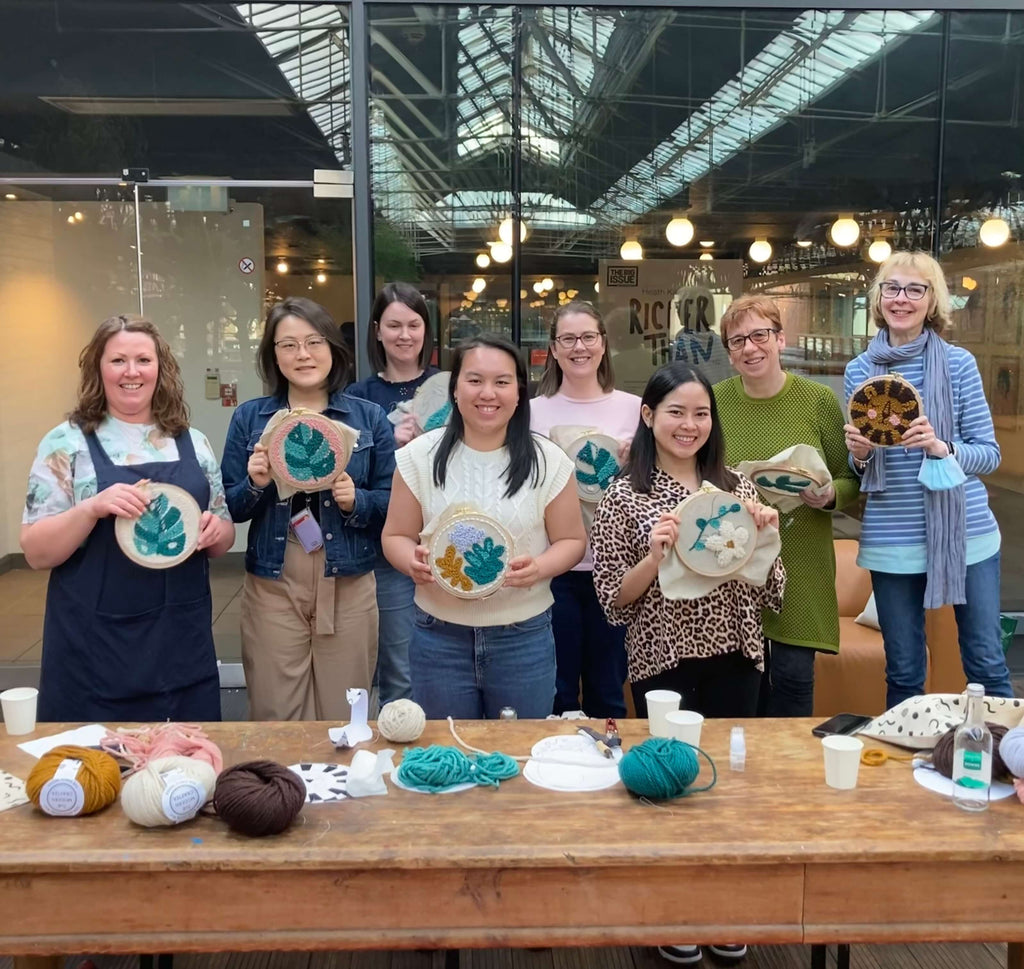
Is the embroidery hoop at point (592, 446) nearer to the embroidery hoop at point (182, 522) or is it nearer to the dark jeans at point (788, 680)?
the dark jeans at point (788, 680)

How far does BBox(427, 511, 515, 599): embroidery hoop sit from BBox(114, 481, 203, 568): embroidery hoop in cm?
71

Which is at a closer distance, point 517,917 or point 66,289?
point 517,917

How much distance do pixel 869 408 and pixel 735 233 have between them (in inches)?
121

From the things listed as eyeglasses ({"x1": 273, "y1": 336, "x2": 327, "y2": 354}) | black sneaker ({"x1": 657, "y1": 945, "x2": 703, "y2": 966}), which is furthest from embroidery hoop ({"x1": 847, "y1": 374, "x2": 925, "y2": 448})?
eyeglasses ({"x1": 273, "y1": 336, "x2": 327, "y2": 354})

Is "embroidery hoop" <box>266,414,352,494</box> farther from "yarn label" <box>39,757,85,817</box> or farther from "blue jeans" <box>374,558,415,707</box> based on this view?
"yarn label" <box>39,757,85,817</box>

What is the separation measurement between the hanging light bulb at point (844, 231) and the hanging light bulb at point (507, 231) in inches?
76.8

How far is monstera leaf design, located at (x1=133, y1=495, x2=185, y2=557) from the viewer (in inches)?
98.8

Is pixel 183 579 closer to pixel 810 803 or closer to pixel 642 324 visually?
pixel 810 803

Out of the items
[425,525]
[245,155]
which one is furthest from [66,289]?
[425,525]

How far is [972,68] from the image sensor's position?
210 inches

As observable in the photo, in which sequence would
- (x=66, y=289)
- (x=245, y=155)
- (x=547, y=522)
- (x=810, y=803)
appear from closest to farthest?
(x=810, y=803), (x=547, y=522), (x=245, y=155), (x=66, y=289)

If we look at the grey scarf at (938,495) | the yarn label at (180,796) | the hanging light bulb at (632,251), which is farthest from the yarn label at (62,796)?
the hanging light bulb at (632,251)

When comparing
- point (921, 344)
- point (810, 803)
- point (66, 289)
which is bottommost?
point (810, 803)

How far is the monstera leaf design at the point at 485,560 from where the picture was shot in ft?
7.76
